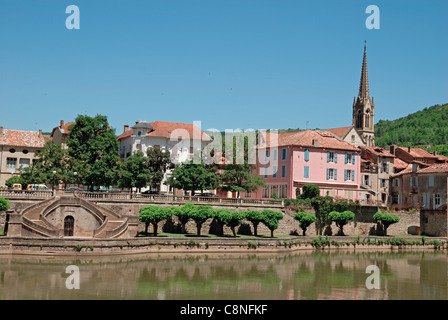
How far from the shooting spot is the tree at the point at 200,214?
158 feet

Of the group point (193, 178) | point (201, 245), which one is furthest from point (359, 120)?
point (201, 245)

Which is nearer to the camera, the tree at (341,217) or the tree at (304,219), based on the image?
the tree at (304,219)

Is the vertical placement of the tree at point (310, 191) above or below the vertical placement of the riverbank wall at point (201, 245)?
above

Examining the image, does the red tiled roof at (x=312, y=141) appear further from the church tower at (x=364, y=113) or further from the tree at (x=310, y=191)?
the church tower at (x=364, y=113)

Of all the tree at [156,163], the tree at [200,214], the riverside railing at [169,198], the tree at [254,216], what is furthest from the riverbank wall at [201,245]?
the tree at [156,163]

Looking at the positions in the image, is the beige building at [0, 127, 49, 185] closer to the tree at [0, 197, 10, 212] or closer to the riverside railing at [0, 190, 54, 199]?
the riverside railing at [0, 190, 54, 199]

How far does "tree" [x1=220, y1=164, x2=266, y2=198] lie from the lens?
5897 cm

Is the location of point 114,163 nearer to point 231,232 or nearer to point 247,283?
point 231,232

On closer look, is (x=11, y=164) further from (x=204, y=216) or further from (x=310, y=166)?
Answer: (x=310, y=166)

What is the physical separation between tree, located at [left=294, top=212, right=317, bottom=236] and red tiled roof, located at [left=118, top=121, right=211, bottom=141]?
24.2 meters

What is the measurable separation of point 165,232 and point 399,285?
2345 cm

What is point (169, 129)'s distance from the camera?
7425 cm

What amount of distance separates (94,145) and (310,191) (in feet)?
83.3

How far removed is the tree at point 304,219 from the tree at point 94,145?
2056cm
